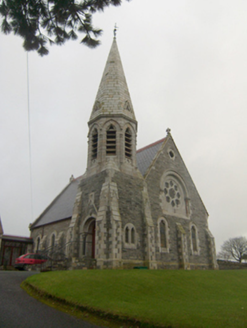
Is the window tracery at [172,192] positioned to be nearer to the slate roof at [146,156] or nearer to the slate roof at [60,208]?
the slate roof at [146,156]

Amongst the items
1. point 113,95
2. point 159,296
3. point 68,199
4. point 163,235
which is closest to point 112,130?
point 113,95

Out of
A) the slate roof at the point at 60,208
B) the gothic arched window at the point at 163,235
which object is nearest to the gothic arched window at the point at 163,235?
the gothic arched window at the point at 163,235

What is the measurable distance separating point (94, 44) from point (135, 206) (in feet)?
41.9

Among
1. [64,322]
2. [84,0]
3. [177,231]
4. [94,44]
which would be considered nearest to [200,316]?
[64,322]

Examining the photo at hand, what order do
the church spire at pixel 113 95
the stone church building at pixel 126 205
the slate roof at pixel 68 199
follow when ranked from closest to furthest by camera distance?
the stone church building at pixel 126 205, the church spire at pixel 113 95, the slate roof at pixel 68 199

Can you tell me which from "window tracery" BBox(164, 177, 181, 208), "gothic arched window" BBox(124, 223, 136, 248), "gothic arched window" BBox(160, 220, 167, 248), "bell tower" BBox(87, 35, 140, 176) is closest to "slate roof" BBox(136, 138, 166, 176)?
"bell tower" BBox(87, 35, 140, 176)

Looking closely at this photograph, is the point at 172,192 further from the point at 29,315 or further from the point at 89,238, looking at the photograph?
the point at 29,315

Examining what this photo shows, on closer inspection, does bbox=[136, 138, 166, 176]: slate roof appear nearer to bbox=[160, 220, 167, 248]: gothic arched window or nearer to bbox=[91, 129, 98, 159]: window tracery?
bbox=[91, 129, 98, 159]: window tracery

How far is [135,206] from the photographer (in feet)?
62.6

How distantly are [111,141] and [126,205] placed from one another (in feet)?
17.7

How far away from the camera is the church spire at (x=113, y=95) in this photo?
72.0 ft

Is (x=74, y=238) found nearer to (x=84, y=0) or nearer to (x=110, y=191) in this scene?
(x=110, y=191)

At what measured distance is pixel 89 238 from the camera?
755 inches

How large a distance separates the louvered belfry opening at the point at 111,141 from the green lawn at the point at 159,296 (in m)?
10.5
